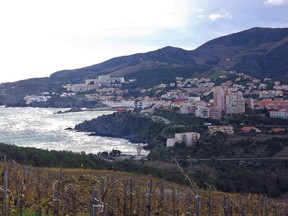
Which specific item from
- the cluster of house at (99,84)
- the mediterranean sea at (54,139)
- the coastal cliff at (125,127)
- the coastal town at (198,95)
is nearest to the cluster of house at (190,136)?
the mediterranean sea at (54,139)

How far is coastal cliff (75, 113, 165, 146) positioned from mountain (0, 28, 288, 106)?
106 ft

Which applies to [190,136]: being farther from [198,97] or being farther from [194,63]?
[194,63]

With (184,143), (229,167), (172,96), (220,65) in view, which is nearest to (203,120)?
(184,143)

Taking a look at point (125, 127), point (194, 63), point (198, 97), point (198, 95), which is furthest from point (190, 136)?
point (194, 63)

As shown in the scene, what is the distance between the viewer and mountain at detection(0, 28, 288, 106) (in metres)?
84.8

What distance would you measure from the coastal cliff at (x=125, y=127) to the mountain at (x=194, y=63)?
3216 centimetres

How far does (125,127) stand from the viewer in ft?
142

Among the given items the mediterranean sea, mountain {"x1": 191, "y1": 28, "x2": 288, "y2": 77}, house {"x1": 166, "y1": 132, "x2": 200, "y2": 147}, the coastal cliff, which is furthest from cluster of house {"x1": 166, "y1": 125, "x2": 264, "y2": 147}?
mountain {"x1": 191, "y1": 28, "x2": 288, "y2": 77}

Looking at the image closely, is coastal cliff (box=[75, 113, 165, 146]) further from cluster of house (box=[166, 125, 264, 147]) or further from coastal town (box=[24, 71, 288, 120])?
cluster of house (box=[166, 125, 264, 147])

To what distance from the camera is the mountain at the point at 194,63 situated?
84812 mm

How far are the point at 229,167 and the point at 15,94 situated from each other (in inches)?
2849

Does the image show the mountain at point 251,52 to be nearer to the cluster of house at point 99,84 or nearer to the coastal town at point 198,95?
the coastal town at point 198,95

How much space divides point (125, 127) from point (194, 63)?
69740mm

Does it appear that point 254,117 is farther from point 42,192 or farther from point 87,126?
point 42,192
